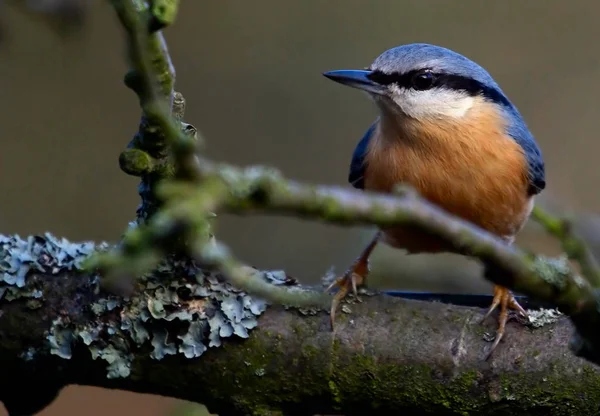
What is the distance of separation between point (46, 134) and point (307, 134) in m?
1.05

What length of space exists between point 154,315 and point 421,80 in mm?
943

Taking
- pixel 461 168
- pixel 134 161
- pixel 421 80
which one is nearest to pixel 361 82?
pixel 421 80

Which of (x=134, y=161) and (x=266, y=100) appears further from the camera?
(x=266, y=100)

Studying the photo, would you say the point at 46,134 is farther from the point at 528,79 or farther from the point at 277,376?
the point at 277,376

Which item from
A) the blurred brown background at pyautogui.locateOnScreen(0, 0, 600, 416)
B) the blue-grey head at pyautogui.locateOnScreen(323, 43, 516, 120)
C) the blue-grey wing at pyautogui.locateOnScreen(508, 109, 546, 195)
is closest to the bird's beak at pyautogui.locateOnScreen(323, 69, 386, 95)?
the blue-grey head at pyautogui.locateOnScreen(323, 43, 516, 120)

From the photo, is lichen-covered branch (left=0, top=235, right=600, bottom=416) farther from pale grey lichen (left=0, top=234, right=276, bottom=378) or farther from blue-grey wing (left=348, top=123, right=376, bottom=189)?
blue-grey wing (left=348, top=123, right=376, bottom=189)

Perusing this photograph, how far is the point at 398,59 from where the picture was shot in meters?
2.03

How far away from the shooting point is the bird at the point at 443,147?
75.5 inches

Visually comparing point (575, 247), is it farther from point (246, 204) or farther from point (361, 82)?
point (361, 82)

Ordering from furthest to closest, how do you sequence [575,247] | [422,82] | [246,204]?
1. [422,82]
2. [575,247]
3. [246,204]

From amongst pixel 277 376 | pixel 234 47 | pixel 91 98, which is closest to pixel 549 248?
pixel 277 376

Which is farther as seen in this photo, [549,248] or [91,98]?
[91,98]

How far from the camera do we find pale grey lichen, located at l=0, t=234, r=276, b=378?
4.68 ft

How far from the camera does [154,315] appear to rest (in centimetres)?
143
